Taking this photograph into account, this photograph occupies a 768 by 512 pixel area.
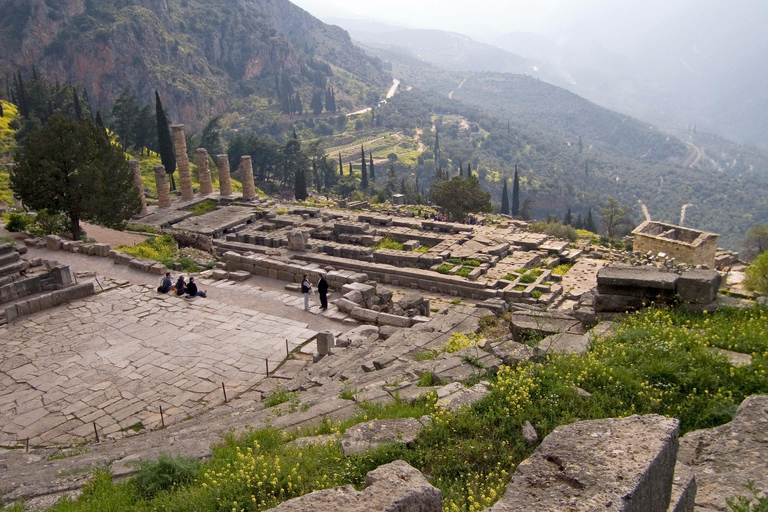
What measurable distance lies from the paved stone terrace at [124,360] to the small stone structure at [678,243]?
64.0ft

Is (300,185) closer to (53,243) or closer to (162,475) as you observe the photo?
(53,243)

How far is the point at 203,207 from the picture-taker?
110ft

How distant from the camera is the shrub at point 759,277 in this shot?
864 inches

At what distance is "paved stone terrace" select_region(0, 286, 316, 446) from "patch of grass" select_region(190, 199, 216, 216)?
1789cm

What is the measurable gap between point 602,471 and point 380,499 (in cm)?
170

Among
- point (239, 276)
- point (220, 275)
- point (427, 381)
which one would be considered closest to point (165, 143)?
point (220, 275)

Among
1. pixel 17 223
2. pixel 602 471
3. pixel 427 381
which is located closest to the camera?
pixel 602 471

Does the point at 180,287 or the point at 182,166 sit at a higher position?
the point at 182,166

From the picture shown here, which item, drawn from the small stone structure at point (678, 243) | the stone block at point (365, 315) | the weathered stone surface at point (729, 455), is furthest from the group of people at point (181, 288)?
the small stone structure at point (678, 243)

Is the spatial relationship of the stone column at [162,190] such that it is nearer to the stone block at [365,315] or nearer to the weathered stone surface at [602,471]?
the stone block at [365,315]

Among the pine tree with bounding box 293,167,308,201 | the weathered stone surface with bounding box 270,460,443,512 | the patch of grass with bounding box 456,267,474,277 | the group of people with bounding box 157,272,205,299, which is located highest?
the weathered stone surface with bounding box 270,460,443,512

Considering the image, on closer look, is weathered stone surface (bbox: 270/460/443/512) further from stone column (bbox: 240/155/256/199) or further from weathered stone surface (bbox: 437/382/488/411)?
stone column (bbox: 240/155/256/199)

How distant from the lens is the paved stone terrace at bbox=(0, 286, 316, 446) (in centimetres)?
965

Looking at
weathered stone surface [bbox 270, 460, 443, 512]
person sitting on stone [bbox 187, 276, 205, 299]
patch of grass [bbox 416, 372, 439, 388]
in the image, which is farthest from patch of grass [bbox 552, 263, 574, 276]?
weathered stone surface [bbox 270, 460, 443, 512]
